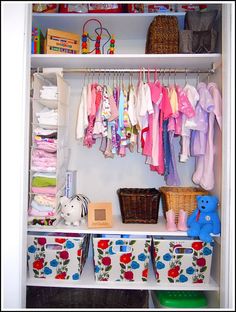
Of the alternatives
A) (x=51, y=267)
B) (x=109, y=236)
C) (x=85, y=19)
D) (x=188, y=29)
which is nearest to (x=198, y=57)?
(x=188, y=29)

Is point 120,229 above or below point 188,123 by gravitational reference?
below

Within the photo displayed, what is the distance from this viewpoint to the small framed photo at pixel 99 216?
1.80m

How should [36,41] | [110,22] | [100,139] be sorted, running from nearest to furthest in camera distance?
[36,41] < [110,22] < [100,139]

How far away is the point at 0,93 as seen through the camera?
4.21ft

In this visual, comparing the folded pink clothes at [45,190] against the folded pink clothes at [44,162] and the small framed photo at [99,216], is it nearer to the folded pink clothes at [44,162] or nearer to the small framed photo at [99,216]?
the folded pink clothes at [44,162]

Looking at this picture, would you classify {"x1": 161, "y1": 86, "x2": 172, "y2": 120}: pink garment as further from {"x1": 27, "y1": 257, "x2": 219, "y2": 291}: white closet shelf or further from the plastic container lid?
the plastic container lid

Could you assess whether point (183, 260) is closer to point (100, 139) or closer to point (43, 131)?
point (100, 139)

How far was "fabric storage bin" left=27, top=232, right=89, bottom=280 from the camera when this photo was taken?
1.76 meters

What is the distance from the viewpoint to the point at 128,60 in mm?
1854

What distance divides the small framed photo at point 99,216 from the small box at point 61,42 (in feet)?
3.57

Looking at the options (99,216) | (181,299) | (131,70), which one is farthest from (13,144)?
(181,299)

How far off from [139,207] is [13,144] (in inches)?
37.9

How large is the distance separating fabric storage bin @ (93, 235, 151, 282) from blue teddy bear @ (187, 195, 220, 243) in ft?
0.99

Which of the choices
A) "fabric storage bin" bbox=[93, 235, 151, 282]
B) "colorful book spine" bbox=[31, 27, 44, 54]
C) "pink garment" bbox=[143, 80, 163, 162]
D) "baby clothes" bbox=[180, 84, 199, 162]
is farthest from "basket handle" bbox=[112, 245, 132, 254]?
"colorful book spine" bbox=[31, 27, 44, 54]
